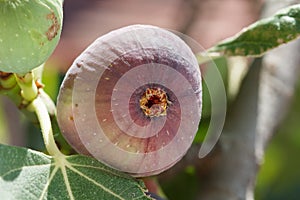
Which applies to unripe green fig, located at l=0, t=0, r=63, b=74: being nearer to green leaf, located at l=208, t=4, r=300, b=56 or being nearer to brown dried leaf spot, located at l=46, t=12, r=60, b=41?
brown dried leaf spot, located at l=46, t=12, r=60, b=41

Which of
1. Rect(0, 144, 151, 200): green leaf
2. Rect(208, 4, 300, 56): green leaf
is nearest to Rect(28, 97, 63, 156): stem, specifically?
Rect(0, 144, 151, 200): green leaf

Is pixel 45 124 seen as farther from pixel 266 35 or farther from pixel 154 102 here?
pixel 266 35

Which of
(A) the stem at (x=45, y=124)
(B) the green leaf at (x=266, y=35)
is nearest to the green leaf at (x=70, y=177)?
(A) the stem at (x=45, y=124)

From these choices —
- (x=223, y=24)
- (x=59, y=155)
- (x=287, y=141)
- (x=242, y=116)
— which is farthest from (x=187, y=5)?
(x=223, y=24)

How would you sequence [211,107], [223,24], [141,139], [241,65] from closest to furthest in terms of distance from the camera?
[141,139] < [211,107] < [241,65] < [223,24]

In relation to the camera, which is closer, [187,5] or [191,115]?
[191,115]

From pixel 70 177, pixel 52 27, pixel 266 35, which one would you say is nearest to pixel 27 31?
pixel 52 27

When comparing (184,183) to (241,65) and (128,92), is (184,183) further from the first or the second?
(128,92)
